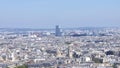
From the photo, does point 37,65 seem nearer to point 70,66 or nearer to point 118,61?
point 70,66

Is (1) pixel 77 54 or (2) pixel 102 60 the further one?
(1) pixel 77 54

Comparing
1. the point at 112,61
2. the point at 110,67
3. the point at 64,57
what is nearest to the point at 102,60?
the point at 112,61

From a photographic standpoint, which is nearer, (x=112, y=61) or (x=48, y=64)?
(x=48, y=64)

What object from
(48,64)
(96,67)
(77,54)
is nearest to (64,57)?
(77,54)

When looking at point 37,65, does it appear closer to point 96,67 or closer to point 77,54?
point 96,67

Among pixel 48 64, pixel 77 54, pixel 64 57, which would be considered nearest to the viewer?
pixel 48 64

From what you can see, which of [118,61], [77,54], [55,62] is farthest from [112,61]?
A: [77,54]

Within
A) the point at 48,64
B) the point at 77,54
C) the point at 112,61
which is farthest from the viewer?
the point at 77,54

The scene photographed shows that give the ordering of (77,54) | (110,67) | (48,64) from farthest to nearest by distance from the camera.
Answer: (77,54), (48,64), (110,67)
